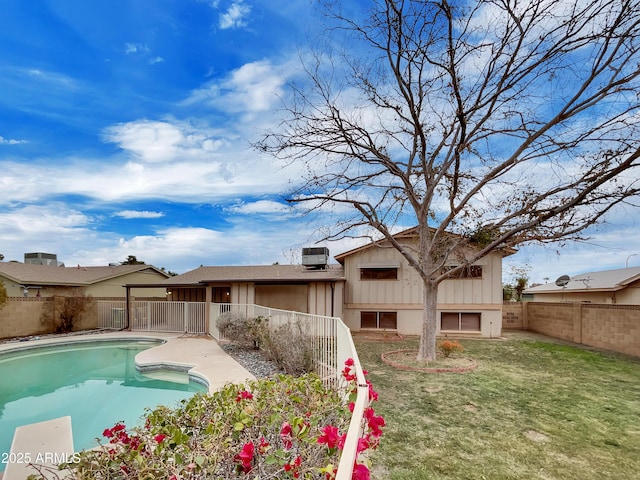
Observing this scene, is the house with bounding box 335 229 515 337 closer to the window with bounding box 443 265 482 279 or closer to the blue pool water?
the window with bounding box 443 265 482 279

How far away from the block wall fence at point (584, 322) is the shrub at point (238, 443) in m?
12.6

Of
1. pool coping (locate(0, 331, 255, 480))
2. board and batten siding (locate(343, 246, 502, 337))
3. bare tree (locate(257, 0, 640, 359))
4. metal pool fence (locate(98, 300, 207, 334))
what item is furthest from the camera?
metal pool fence (locate(98, 300, 207, 334))

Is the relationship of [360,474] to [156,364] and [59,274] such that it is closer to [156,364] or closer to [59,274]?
[156,364]

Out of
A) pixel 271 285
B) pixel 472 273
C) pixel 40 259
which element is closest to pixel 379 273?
pixel 472 273

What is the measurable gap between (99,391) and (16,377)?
3.45m

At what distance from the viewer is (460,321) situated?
15180 millimetres

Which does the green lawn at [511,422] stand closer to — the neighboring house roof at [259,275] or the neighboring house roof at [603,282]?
the neighboring house roof at [259,275]

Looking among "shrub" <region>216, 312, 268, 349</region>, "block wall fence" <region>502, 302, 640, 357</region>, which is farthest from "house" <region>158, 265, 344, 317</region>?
"block wall fence" <region>502, 302, 640, 357</region>

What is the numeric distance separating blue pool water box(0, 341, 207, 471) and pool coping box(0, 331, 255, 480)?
0.28m

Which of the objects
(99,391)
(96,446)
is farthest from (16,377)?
(96,446)

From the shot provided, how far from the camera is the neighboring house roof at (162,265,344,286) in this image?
49.2 feet

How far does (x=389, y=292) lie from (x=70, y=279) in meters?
18.1

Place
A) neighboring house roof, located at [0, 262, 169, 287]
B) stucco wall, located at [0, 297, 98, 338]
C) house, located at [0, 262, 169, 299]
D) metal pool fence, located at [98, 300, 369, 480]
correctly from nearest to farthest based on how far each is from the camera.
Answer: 1. metal pool fence, located at [98, 300, 369, 480]
2. stucco wall, located at [0, 297, 98, 338]
3. neighboring house roof, located at [0, 262, 169, 287]
4. house, located at [0, 262, 169, 299]

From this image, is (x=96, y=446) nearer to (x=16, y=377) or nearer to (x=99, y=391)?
(x=99, y=391)
